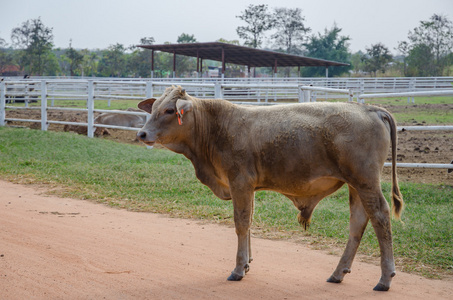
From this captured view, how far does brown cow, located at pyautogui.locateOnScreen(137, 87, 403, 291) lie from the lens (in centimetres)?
482

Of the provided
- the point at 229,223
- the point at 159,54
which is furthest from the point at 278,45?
the point at 229,223

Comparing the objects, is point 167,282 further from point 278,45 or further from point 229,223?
point 278,45

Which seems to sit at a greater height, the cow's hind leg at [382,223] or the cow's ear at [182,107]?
the cow's ear at [182,107]

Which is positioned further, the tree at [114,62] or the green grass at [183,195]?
the tree at [114,62]

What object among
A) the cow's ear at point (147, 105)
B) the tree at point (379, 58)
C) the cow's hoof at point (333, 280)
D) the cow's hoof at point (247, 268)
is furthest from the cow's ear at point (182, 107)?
the tree at point (379, 58)

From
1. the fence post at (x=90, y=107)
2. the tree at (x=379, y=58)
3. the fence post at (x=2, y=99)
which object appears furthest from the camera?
the tree at (x=379, y=58)

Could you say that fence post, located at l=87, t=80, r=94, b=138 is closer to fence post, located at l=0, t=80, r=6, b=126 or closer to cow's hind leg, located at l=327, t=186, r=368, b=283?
fence post, located at l=0, t=80, r=6, b=126

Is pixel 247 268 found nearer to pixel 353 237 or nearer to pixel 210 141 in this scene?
pixel 353 237

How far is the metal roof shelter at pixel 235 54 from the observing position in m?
37.0

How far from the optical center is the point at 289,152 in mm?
5051

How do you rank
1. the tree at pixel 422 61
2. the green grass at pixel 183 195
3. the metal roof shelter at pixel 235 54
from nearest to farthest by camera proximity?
the green grass at pixel 183 195 → the metal roof shelter at pixel 235 54 → the tree at pixel 422 61

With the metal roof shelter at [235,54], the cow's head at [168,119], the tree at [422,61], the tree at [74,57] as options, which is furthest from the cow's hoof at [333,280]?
the tree at [74,57]

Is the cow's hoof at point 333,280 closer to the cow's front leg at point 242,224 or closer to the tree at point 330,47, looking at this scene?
the cow's front leg at point 242,224

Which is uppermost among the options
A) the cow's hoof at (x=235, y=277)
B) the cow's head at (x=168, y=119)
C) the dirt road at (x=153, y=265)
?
the cow's head at (x=168, y=119)
